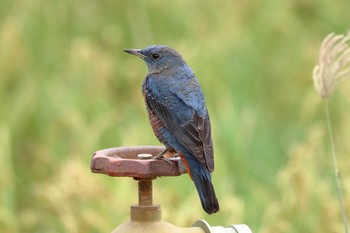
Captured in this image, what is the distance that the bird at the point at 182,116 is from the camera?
11.0 feet

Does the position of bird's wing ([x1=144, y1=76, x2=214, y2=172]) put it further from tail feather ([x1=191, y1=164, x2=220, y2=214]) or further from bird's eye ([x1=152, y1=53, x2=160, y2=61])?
bird's eye ([x1=152, y1=53, x2=160, y2=61])

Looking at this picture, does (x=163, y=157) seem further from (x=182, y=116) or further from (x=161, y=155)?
(x=182, y=116)

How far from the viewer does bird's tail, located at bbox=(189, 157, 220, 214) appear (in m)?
3.16

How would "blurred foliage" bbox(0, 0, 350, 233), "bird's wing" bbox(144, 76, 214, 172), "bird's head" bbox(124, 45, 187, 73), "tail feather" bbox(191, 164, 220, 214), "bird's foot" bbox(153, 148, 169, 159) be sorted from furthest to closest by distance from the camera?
"blurred foliage" bbox(0, 0, 350, 233) < "bird's head" bbox(124, 45, 187, 73) < "bird's wing" bbox(144, 76, 214, 172) < "bird's foot" bbox(153, 148, 169, 159) < "tail feather" bbox(191, 164, 220, 214)

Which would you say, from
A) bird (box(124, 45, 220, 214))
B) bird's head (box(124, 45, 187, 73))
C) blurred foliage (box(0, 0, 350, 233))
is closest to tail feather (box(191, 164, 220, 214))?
bird (box(124, 45, 220, 214))

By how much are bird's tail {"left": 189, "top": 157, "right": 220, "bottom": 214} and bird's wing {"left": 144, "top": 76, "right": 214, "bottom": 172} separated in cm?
5

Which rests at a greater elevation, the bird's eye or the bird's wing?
the bird's eye

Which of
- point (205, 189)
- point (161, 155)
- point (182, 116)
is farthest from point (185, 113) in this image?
point (205, 189)

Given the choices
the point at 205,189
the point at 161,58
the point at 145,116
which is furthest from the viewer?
the point at 145,116

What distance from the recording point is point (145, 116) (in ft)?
20.2

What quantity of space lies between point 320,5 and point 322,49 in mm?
4688

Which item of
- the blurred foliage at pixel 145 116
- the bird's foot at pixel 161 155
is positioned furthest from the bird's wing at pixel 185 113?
the blurred foliage at pixel 145 116

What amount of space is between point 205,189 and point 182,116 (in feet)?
1.26

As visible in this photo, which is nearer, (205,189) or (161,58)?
(205,189)
